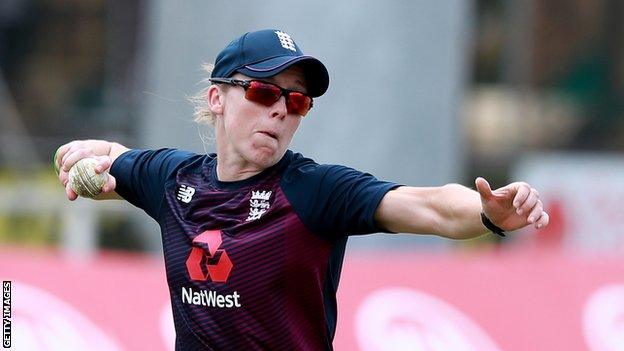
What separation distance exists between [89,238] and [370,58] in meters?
3.14

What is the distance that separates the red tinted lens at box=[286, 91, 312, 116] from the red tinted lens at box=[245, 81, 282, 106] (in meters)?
0.04

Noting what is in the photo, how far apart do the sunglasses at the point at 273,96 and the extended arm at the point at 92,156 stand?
0.67m

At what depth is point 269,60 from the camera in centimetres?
455

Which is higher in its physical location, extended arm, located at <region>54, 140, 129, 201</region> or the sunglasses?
the sunglasses

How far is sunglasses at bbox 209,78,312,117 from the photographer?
14.9 ft

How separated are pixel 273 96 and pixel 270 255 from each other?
0.53 m

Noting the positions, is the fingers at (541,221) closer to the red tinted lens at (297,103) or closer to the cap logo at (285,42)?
the red tinted lens at (297,103)

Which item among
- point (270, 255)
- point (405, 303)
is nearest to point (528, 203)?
point (270, 255)

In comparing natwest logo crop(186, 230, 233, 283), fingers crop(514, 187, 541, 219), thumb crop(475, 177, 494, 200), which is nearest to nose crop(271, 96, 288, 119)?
natwest logo crop(186, 230, 233, 283)

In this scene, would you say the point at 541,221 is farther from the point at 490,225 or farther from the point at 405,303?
the point at 405,303

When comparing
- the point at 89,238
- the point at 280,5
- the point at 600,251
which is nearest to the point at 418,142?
the point at 280,5

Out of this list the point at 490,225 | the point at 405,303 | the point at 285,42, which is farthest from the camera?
the point at 405,303

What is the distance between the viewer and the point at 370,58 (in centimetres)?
949

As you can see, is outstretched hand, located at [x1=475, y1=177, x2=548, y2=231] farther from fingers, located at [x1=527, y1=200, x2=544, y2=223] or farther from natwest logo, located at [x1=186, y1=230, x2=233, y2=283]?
natwest logo, located at [x1=186, y1=230, x2=233, y2=283]
